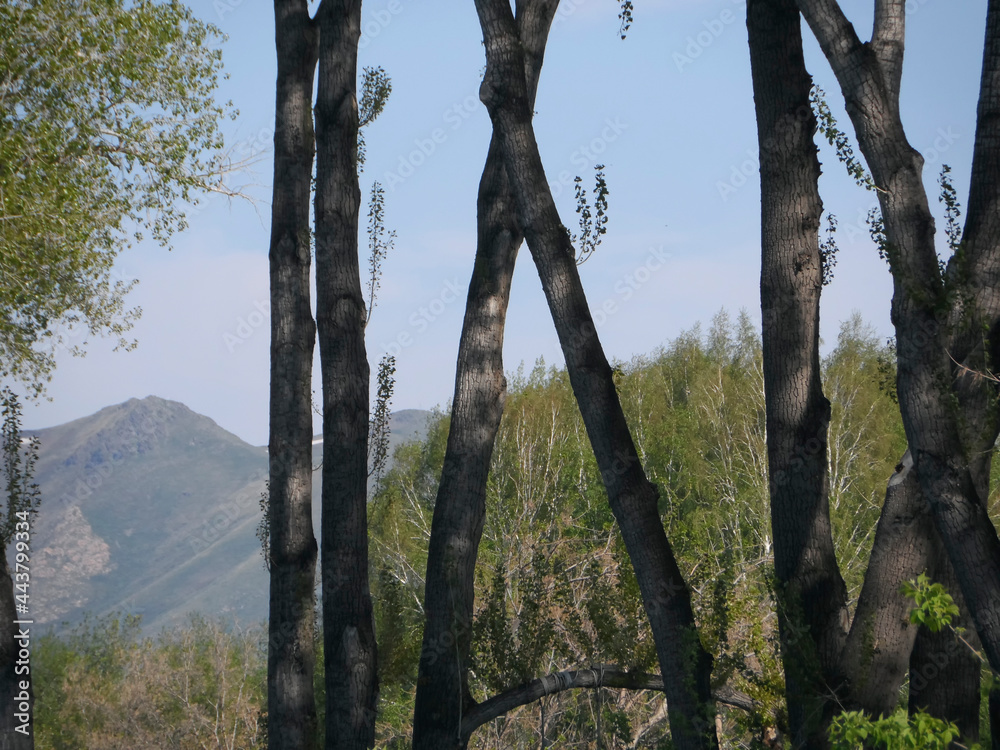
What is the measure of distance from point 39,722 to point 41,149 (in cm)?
2373

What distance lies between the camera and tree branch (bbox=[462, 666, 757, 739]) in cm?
586

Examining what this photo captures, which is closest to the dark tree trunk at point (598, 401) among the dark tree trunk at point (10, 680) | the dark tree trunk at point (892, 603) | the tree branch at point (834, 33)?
the dark tree trunk at point (892, 603)

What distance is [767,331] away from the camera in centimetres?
490

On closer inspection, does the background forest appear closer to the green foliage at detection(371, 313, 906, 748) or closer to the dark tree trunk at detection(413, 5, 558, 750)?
the green foliage at detection(371, 313, 906, 748)

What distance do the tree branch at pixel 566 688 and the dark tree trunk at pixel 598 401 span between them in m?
0.97

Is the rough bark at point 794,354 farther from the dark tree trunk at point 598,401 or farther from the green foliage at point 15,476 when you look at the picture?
the green foliage at point 15,476

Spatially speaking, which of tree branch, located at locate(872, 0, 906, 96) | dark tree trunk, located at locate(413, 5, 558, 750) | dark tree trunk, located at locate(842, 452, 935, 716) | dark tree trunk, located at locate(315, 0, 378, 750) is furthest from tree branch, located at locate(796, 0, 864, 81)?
dark tree trunk, located at locate(315, 0, 378, 750)

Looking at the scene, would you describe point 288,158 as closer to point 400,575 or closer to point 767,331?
point 767,331

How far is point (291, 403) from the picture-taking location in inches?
273

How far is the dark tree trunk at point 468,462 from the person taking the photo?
19.3 feet

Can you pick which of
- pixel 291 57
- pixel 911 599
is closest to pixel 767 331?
pixel 911 599

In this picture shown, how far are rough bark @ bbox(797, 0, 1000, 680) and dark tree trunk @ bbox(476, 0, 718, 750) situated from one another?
4.83 ft

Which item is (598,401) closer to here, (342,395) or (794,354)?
(794,354)

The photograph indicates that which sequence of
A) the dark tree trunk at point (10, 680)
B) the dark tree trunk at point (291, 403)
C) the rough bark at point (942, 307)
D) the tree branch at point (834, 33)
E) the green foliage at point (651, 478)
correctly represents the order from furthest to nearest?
the green foliage at point (651, 478) → the dark tree trunk at point (291, 403) → the dark tree trunk at point (10, 680) → the tree branch at point (834, 33) → the rough bark at point (942, 307)
